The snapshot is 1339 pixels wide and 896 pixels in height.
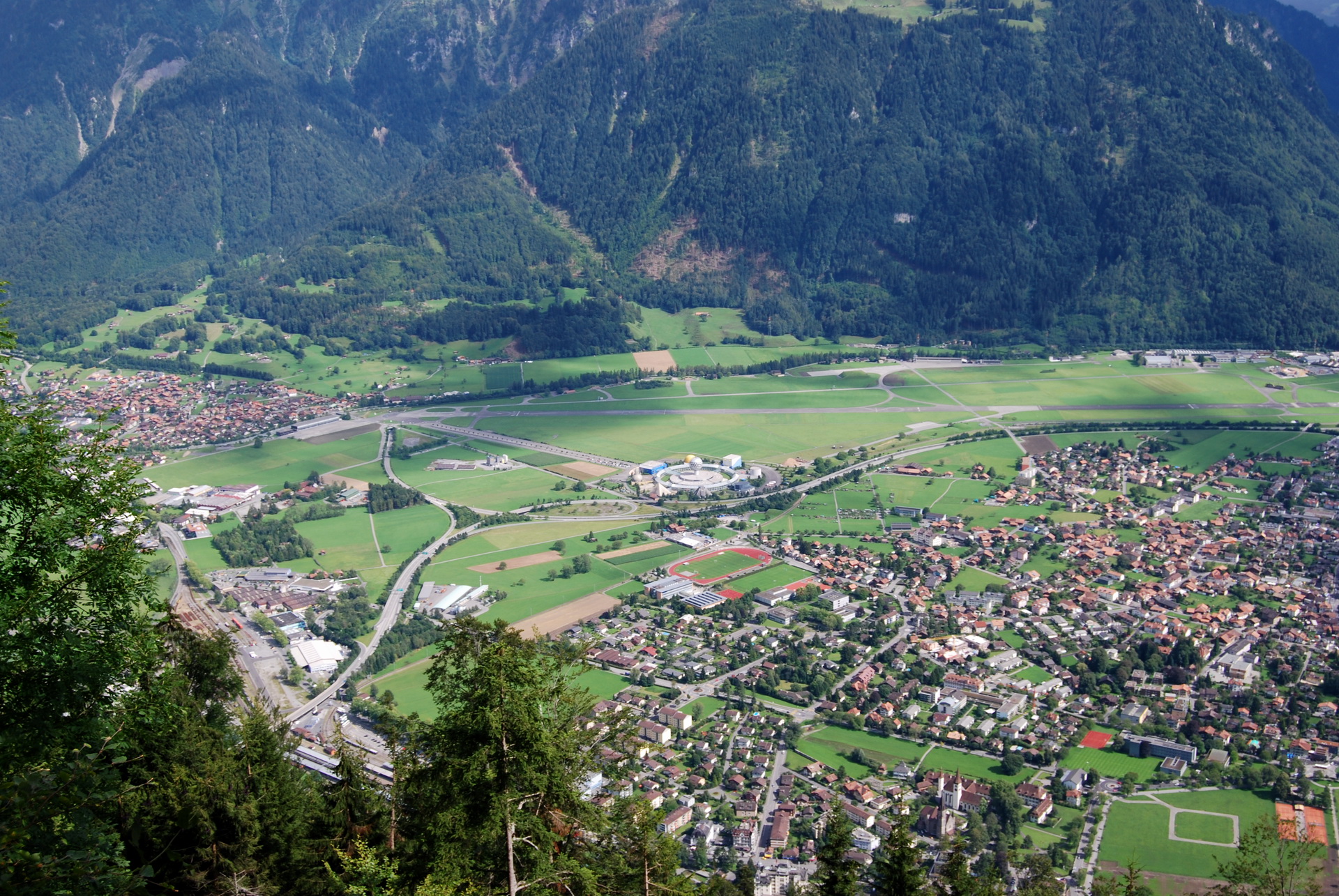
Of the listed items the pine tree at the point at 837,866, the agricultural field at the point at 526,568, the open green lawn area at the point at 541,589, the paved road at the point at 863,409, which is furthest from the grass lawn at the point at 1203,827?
the paved road at the point at 863,409

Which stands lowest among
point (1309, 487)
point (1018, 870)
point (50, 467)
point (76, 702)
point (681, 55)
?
point (1018, 870)

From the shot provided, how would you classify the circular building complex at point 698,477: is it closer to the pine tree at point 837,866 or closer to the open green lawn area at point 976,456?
the open green lawn area at point 976,456

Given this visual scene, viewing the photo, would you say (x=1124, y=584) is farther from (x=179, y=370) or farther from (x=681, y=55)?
(x=681, y=55)

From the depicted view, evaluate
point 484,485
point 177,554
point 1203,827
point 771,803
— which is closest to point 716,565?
point 484,485

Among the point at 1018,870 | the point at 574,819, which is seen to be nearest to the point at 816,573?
the point at 1018,870

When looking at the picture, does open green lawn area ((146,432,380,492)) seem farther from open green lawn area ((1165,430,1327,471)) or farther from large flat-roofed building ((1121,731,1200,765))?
open green lawn area ((1165,430,1327,471))

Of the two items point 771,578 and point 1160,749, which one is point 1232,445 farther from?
point 1160,749
